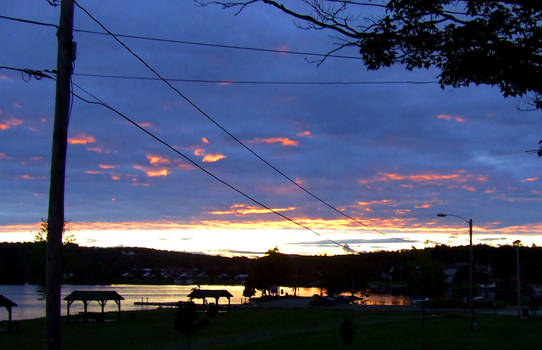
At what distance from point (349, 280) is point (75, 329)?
81960 mm

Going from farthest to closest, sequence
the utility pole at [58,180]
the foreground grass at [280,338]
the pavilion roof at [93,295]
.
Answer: the pavilion roof at [93,295], the foreground grass at [280,338], the utility pole at [58,180]

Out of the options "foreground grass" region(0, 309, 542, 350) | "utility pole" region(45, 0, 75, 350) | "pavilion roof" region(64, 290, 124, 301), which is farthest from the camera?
"pavilion roof" region(64, 290, 124, 301)

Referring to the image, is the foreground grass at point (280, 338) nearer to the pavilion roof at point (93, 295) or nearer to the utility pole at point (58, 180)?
the pavilion roof at point (93, 295)

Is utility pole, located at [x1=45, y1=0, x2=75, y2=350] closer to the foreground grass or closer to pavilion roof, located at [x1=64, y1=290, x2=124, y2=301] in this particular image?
the foreground grass

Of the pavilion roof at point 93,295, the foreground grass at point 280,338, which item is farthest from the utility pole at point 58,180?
the pavilion roof at point 93,295

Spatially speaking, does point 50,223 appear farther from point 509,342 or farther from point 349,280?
point 349,280

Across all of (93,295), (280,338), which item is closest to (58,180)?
(280,338)

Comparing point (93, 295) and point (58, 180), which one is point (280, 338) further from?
point (93, 295)

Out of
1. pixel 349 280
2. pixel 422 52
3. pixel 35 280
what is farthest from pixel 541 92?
pixel 349 280

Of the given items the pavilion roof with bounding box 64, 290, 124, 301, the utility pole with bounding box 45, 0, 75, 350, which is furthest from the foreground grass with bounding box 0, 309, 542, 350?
the utility pole with bounding box 45, 0, 75, 350

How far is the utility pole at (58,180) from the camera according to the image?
9977 millimetres

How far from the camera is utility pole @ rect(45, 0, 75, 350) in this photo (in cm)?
998

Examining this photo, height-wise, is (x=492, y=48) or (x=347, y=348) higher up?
(x=492, y=48)

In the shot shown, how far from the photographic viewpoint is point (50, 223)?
33.3ft
